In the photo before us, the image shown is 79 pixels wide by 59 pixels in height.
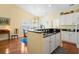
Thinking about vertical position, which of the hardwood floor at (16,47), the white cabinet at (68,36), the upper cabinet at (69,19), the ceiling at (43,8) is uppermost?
the ceiling at (43,8)

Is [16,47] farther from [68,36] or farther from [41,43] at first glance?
[68,36]

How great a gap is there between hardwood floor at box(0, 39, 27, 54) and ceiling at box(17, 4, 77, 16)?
1.96 feet

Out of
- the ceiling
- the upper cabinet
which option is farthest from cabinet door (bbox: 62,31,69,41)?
the ceiling

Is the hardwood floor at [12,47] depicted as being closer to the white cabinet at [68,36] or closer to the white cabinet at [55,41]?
the white cabinet at [55,41]

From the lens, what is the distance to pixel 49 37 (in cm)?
173

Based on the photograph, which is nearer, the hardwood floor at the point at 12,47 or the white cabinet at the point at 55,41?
the hardwood floor at the point at 12,47

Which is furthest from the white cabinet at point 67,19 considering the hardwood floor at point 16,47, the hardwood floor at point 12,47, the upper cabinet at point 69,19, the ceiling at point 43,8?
the hardwood floor at point 12,47

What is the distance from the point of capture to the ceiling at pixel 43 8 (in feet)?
5.19

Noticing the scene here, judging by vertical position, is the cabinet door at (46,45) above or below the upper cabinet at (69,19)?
below

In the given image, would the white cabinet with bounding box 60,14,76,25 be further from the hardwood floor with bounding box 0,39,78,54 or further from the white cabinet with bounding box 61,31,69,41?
the hardwood floor with bounding box 0,39,78,54

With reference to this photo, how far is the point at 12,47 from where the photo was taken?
1612 millimetres

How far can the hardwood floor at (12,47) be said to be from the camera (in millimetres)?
1566

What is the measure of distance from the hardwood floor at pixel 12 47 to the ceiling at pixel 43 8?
60cm
